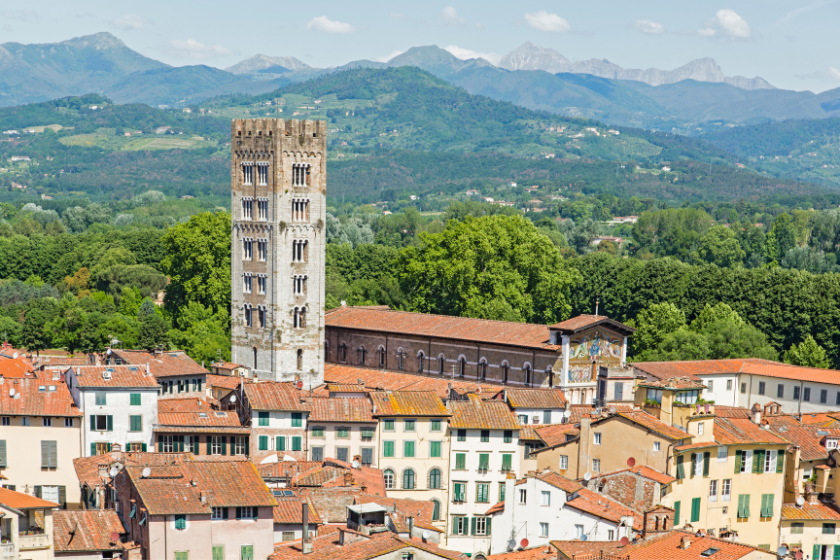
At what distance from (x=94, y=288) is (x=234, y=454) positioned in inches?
3144

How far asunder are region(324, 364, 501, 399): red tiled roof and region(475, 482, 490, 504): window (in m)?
8.11

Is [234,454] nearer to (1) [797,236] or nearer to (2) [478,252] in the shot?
(2) [478,252]

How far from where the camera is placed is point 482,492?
61.4 meters

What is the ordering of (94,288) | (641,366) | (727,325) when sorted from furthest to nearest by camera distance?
(94,288)
(727,325)
(641,366)

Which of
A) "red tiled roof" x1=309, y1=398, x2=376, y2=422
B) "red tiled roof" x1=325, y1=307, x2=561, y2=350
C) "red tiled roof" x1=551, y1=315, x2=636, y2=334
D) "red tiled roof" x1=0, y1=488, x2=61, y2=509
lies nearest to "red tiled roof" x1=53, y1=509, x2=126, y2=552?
"red tiled roof" x1=0, y1=488, x2=61, y2=509

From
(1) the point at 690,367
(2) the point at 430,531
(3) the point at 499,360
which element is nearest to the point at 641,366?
(1) the point at 690,367

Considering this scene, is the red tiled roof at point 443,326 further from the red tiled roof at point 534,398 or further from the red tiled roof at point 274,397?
the red tiled roof at point 274,397

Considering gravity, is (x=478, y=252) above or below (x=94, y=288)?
above

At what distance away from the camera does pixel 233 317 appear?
276 ft

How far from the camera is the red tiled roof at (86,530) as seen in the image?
4297 cm

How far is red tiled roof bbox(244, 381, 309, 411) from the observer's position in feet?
202

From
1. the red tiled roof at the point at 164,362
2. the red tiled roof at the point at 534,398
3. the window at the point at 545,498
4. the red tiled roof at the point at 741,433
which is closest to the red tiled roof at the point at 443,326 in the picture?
the red tiled roof at the point at 534,398

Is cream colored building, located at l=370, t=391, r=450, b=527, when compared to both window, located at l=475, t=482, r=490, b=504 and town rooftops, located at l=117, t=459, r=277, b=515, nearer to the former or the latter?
window, located at l=475, t=482, r=490, b=504

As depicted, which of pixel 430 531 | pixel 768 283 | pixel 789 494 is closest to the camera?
pixel 430 531
